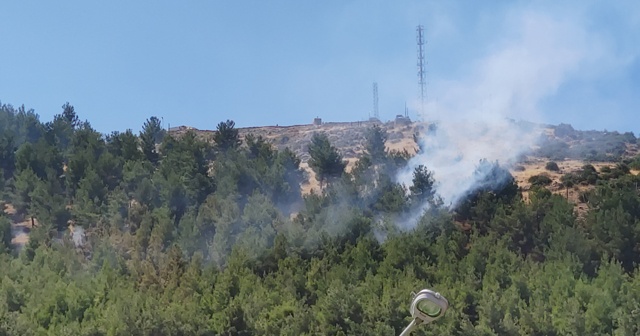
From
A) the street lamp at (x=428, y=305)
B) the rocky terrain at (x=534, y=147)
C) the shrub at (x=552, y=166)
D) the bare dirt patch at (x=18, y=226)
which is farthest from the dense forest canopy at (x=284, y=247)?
the street lamp at (x=428, y=305)

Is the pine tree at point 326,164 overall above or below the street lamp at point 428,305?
below

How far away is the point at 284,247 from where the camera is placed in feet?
117

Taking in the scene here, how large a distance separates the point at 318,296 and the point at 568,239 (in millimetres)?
12141

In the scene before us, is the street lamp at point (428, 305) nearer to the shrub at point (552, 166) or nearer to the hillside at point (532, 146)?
the hillside at point (532, 146)

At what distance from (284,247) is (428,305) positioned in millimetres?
28883

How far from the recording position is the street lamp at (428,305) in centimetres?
705

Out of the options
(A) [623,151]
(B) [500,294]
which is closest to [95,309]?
(B) [500,294]

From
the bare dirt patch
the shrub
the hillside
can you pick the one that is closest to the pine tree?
the hillside

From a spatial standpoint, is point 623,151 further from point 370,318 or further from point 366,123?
point 370,318

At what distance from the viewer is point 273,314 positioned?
88.5 feet

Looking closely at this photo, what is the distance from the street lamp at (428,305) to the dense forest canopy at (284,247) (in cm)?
1874

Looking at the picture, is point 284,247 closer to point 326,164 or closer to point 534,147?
point 326,164

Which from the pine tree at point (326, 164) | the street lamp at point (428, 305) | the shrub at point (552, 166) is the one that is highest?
the street lamp at point (428, 305)

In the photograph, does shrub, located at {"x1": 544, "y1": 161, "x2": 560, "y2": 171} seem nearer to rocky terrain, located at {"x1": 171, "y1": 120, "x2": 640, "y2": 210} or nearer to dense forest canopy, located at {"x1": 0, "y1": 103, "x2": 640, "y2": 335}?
rocky terrain, located at {"x1": 171, "y1": 120, "x2": 640, "y2": 210}
